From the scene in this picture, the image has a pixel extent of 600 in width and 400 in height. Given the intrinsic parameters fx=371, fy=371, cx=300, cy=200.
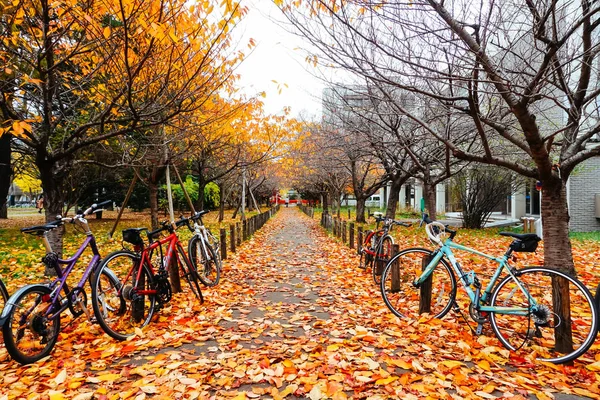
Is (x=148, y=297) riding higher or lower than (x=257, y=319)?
higher

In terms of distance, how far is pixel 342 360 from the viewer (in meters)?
3.41

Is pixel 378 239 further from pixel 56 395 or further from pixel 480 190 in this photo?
pixel 480 190

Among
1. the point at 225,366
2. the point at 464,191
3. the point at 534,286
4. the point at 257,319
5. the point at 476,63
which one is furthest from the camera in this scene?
the point at 464,191

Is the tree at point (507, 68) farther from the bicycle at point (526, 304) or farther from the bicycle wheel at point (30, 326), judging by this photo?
the bicycle wheel at point (30, 326)

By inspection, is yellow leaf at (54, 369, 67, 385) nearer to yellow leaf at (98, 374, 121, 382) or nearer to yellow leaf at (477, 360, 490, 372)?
yellow leaf at (98, 374, 121, 382)

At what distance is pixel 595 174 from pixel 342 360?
55.2 feet

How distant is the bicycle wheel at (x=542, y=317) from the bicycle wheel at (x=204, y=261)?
457cm

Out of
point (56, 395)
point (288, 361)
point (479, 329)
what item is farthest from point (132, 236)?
point (479, 329)

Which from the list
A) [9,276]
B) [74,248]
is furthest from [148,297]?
[74,248]

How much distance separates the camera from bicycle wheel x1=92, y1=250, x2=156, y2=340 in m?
3.91

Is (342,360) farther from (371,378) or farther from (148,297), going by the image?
(148,297)

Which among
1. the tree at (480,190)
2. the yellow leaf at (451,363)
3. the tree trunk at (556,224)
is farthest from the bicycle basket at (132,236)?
the tree at (480,190)

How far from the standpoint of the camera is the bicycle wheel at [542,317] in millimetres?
3268

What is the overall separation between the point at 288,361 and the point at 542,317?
2.40 meters
